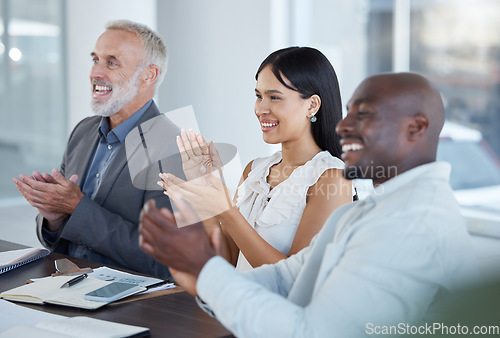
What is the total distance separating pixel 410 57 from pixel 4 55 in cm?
414

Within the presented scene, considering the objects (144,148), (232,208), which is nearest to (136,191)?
(144,148)

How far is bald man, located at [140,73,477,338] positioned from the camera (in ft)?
3.40

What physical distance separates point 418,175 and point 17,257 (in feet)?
4.80

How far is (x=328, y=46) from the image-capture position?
5914 millimetres

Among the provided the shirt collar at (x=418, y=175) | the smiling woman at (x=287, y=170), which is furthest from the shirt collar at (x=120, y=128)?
the shirt collar at (x=418, y=175)

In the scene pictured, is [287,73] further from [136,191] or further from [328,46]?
[328,46]

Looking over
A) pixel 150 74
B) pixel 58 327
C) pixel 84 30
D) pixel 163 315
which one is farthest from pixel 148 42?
pixel 84 30

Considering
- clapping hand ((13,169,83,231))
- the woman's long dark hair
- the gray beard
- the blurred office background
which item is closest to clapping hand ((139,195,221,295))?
the woman's long dark hair

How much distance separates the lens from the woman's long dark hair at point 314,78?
2.18m

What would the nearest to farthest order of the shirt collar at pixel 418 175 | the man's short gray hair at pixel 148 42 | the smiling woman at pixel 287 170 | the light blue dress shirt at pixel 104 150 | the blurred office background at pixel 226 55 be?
the shirt collar at pixel 418 175, the smiling woman at pixel 287 170, the light blue dress shirt at pixel 104 150, the man's short gray hair at pixel 148 42, the blurred office background at pixel 226 55

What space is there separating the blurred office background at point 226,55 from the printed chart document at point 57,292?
371 cm

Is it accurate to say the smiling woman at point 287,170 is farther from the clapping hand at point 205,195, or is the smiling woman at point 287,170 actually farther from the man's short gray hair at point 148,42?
the man's short gray hair at point 148,42

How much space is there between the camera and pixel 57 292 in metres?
1.67

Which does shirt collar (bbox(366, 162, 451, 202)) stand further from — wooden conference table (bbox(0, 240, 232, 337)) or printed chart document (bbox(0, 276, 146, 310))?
printed chart document (bbox(0, 276, 146, 310))
